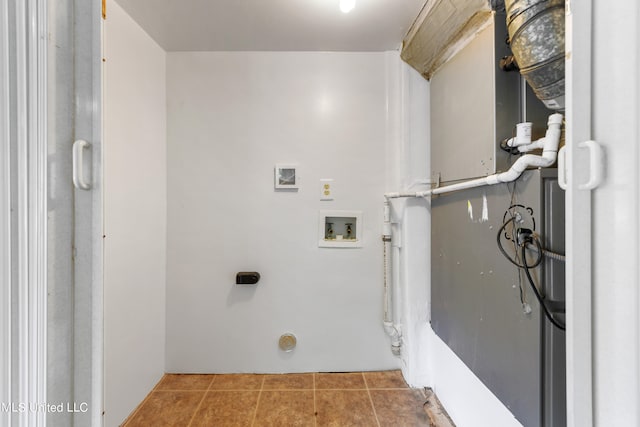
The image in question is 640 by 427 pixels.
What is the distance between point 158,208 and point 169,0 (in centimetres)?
113

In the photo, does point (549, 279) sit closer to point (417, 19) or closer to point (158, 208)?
point (417, 19)

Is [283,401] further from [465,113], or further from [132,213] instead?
[465,113]

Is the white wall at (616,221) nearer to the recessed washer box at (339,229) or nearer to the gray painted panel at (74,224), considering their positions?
the gray painted panel at (74,224)

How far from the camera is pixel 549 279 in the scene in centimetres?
80

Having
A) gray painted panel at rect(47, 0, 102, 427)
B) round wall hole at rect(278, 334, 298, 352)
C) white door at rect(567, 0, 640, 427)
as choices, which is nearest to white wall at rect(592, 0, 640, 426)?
white door at rect(567, 0, 640, 427)

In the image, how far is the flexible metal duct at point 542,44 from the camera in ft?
2.49

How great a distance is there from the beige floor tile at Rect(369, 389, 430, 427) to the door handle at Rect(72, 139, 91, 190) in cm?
162

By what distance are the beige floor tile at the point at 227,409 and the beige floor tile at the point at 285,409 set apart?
2.0 inches

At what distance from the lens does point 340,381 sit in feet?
5.31

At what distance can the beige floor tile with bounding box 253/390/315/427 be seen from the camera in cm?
132

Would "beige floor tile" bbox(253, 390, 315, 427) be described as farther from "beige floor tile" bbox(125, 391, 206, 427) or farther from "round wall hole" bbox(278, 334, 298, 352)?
"beige floor tile" bbox(125, 391, 206, 427)

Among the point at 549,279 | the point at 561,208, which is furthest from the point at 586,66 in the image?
the point at 549,279

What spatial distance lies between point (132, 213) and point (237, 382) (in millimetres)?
1211

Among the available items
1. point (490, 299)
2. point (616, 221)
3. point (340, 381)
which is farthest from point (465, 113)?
point (340, 381)
